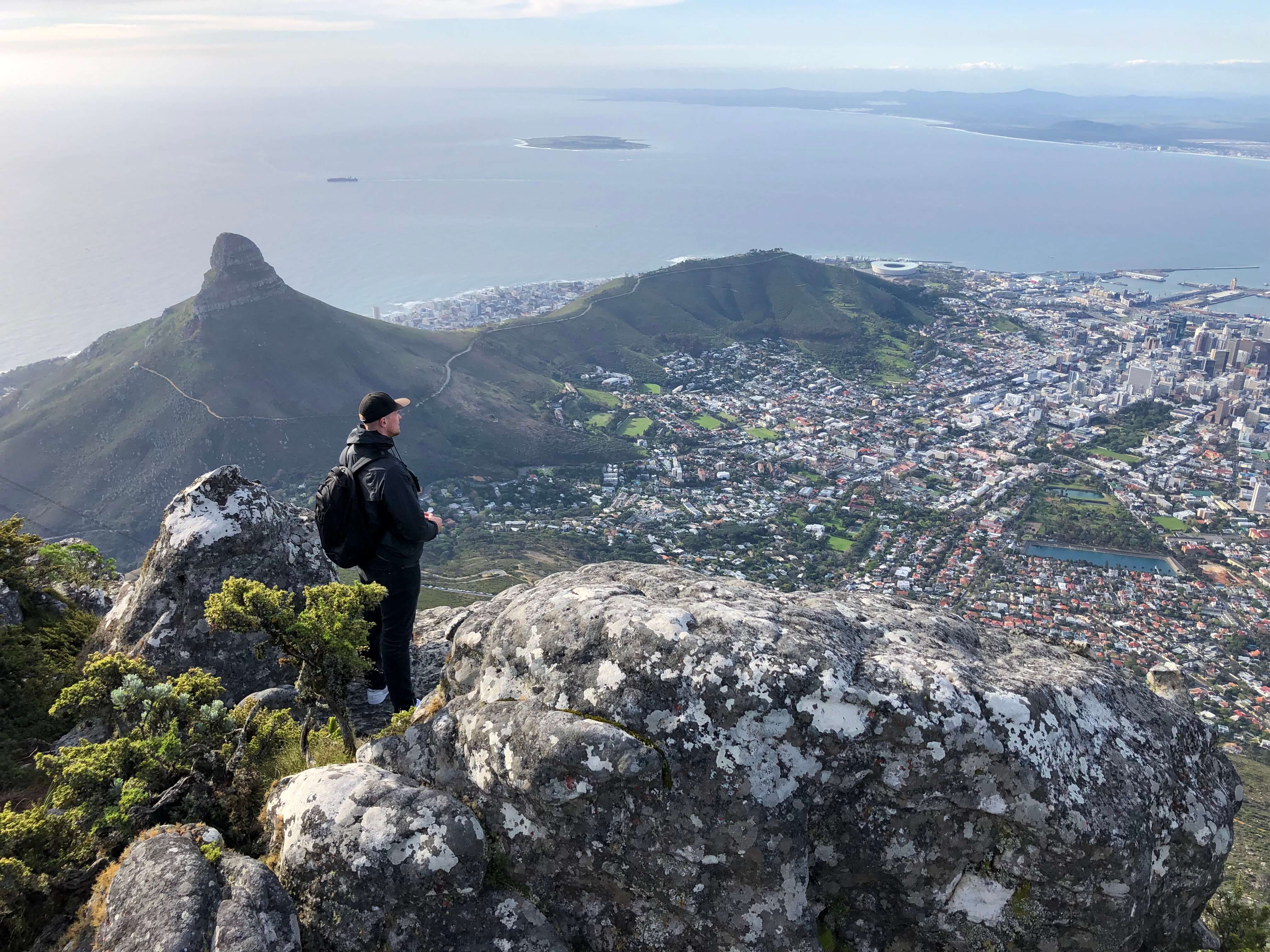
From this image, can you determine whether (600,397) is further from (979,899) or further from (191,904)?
(191,904)

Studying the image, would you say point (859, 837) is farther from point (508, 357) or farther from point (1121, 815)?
point (508, 357)

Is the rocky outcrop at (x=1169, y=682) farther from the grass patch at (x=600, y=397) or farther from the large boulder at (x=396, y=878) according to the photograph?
the grass patch at (x=600, y=397)

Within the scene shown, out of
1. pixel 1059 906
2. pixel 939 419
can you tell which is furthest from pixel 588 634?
pixel 939 419

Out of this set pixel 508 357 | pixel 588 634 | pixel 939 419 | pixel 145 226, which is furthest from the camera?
pixel 145 226

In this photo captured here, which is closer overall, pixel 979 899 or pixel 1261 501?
pixel 979 899

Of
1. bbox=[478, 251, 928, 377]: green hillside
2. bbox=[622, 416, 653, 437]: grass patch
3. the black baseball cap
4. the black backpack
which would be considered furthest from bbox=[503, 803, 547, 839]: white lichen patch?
bbox=[478, 251, 928, 377]: green hillside

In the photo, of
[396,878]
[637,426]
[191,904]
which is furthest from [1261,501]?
[191,904]
